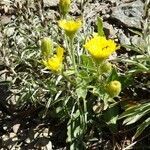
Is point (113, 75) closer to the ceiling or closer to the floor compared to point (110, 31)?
closer to the floor

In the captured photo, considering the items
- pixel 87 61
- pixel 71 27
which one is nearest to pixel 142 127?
pixel 87 61

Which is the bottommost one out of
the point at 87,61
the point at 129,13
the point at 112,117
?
the point at 112,117

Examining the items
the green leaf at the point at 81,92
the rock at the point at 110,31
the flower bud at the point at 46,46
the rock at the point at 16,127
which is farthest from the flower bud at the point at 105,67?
the rock at the point at 110,31

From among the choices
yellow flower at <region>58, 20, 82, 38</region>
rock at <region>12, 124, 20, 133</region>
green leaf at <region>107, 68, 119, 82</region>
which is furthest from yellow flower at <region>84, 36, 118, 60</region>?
rock at <region>12, 124, 20, 133</region>

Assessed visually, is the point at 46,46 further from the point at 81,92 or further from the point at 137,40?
the point at 137,40

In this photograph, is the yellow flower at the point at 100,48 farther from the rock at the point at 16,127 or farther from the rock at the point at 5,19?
the rock at the point at 5,19

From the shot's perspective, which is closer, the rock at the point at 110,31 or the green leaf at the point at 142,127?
the green leaf at the point at 142,127

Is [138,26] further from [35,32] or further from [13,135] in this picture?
[13,135]
